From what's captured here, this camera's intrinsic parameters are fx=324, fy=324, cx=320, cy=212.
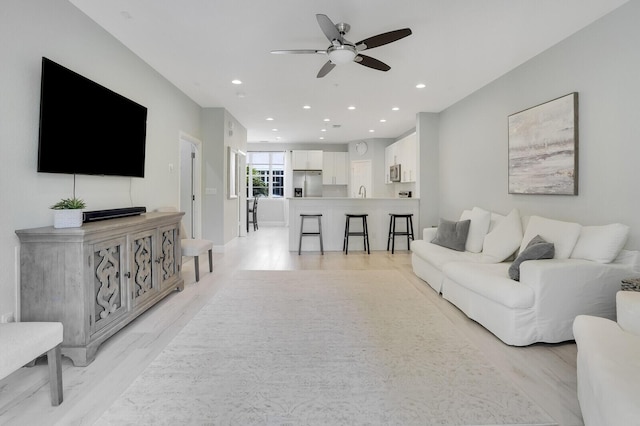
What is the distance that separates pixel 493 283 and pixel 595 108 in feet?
6.28

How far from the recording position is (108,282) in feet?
7.93

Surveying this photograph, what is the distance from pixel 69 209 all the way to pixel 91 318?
0.79m

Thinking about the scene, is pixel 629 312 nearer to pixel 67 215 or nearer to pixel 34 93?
pixel 67 215

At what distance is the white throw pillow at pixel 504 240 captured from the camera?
342 cm

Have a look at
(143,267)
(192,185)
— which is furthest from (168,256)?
(192,185)

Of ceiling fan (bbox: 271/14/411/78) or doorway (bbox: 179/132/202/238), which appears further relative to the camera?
doorway (bbox: 179/132/202/238)

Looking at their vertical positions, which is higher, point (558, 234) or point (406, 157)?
point (406, 157)

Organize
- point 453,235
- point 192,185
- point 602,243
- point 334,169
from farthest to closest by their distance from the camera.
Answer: point 334,169, point 192,185, point 453,235, point 602,243

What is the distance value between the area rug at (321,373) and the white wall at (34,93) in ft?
4.31

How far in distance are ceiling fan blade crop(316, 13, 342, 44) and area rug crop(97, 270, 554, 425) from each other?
247 centimetres

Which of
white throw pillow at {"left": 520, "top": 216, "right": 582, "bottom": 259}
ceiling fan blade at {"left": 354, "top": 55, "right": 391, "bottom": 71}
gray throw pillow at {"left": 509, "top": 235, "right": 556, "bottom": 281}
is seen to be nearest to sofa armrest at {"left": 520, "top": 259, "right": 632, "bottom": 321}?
gray throw pillow at {"left": 509, "top": 235, "right": 556, "bottom": 281}

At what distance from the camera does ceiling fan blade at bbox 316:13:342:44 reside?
248cm

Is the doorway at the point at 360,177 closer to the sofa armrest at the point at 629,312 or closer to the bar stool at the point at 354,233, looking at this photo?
the bar stool at the point at 354,233

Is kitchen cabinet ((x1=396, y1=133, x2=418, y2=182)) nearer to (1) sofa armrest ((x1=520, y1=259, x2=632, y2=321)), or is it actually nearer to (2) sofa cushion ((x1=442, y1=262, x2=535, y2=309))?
(2) sofa cushion ((x1=442, y1=262, x2=535, y2=309))
